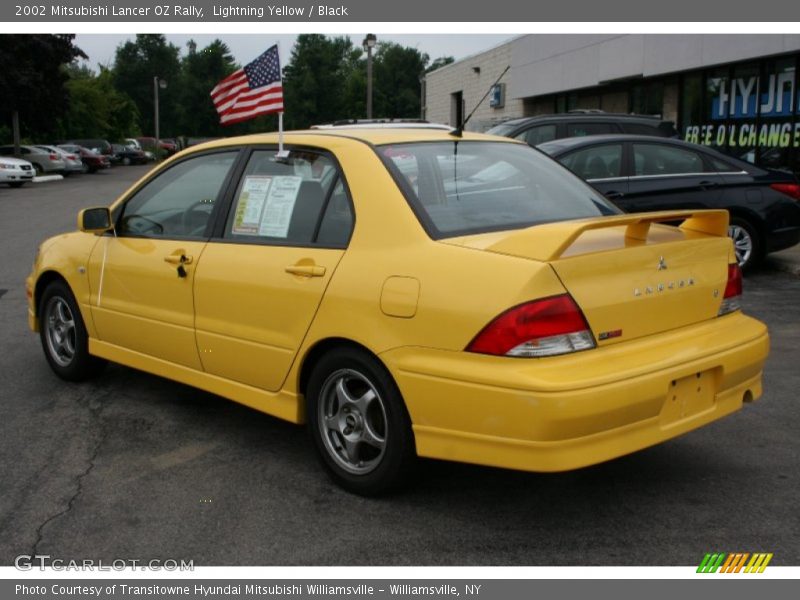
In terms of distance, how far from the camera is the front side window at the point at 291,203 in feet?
13.8

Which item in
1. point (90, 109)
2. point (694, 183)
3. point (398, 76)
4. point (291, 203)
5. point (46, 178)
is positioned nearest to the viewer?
point (291, 203)

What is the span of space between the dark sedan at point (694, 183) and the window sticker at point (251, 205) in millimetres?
5793

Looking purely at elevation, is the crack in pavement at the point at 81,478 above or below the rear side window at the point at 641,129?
below

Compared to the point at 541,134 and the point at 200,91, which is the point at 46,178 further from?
the point at 200,91

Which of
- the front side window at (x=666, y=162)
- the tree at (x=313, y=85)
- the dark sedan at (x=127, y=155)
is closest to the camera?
the front side window at (x=666, y=162)

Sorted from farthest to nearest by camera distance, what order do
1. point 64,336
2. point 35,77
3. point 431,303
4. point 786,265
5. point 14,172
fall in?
point 35,77, point 14,172, point 786,265, point 64,336, point 431,303

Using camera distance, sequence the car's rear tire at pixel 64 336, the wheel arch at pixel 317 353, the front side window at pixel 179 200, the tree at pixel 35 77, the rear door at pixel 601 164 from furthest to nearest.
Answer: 1. the tree at pixel 35 77
2. the rear door at pixel 601 164
3. the car's rear tire at pixel 64 336
4. the front side window at pixel 179 200
5. the wheel arch at pixel 317 353

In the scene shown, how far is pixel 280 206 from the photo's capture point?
4.50 m

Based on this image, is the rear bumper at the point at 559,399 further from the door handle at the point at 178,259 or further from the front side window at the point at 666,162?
the front side window at the point at 666,162

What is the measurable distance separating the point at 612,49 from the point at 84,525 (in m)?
21.2

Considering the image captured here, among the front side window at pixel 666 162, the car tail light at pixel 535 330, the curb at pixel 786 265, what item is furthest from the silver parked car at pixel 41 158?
the car tail light at pixel 535 330

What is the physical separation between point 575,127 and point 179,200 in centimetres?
882

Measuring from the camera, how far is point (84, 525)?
380 cm
